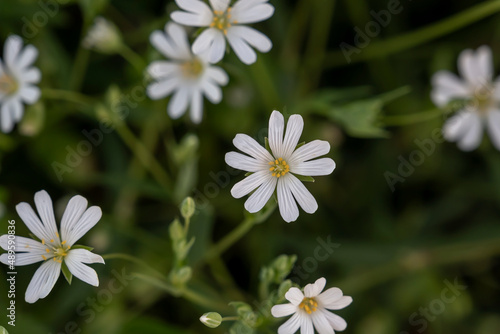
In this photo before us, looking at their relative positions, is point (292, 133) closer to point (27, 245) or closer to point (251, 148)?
point (251, 148)

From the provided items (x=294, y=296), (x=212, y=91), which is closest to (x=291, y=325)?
(x=294, y=296)

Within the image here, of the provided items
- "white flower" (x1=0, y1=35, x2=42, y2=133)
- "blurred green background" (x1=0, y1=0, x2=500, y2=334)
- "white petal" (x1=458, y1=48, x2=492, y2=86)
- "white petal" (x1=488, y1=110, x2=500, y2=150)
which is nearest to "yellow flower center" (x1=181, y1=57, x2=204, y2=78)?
"blurred green background" (x1=0, y1=0, x2=500, y2=334)

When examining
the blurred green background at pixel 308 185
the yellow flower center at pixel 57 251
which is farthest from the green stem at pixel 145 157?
the yellow flower center at pixel 57 251

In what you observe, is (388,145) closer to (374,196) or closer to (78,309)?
(374,196)

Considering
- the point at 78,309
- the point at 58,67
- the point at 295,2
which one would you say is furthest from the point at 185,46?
the point at 78,309

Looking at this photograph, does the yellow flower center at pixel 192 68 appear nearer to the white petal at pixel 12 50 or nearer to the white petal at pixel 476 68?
the white petal at pixel 12 50
